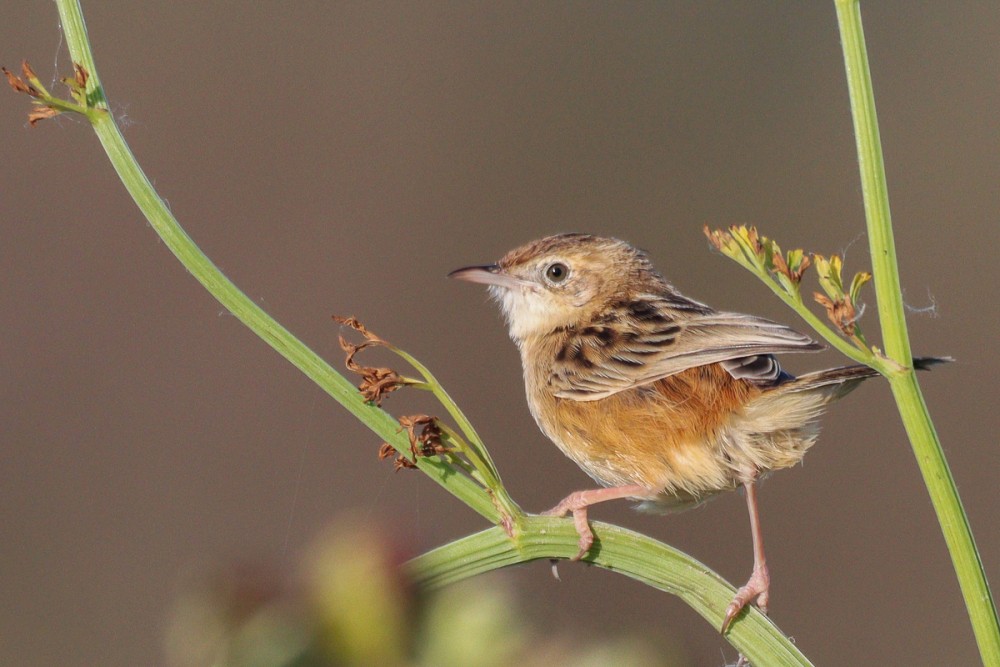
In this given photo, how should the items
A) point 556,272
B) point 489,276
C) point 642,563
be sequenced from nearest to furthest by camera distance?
1. point 642,563
2. point 489,276
3. point 556,272

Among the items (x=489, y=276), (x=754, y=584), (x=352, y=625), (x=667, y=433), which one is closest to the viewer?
(x=352, y=625)

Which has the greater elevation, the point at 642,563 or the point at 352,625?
the point at 642,563

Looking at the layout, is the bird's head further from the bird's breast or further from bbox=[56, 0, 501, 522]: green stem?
bbox=[56, 0, 501, 522]: green stem

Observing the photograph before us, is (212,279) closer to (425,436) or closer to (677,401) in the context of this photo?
(425,436)

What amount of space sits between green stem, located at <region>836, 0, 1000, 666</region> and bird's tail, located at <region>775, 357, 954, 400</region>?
725mm

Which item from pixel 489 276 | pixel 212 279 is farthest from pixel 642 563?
pixel 489 276

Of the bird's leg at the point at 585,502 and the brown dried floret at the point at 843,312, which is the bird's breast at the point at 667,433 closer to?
the bird's leg at the point at 585,502

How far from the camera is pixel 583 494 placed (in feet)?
8.64

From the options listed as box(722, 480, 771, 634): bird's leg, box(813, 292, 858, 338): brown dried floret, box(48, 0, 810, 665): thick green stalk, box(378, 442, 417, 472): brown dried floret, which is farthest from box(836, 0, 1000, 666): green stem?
box(378, 442, 417, 472): brown dried floret

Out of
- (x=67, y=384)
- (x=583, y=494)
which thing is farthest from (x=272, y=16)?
(x=583, y=494)

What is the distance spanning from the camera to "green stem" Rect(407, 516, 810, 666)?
1715 mm

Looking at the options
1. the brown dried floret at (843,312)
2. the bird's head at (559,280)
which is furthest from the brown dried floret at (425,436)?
the bird's head at (559,280)

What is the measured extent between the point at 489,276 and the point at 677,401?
1.05 meters

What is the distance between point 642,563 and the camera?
1857 mm
